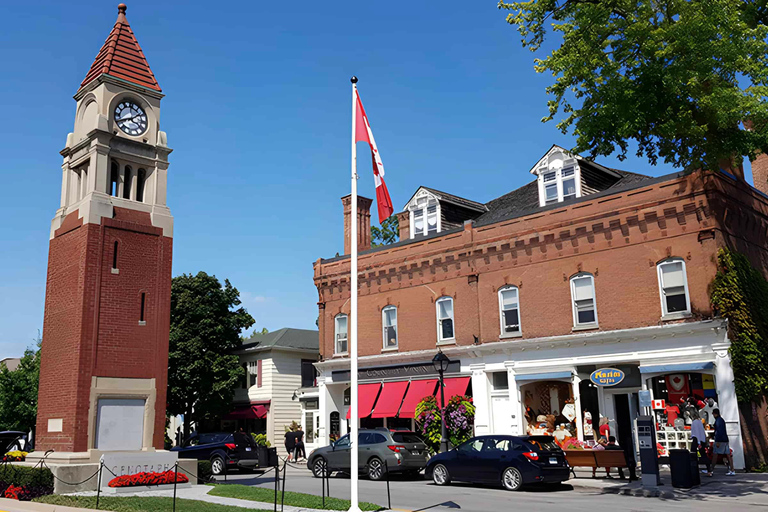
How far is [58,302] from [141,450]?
525 cm

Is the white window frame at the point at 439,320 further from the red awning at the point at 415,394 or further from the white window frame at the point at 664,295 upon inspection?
the white window frame at the point at 664,295

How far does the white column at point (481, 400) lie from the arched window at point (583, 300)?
4704mm

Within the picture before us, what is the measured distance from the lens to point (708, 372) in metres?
23.4

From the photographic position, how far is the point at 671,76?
1697cm

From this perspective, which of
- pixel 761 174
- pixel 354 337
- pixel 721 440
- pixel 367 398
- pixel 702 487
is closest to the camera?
pixel 354 337

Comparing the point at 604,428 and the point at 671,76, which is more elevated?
the point at 671,76

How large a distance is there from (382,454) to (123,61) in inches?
614

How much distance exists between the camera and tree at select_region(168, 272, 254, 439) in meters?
41.1

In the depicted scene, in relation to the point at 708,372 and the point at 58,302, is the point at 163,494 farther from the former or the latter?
the point at 708,372

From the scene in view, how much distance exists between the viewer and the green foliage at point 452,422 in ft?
92.6

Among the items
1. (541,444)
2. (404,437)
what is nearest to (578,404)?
(404,437)

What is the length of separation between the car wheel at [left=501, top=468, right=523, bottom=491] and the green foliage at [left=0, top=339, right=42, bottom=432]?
131 feet

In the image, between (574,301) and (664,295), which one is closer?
(664,295)

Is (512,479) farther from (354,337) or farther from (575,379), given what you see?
(575,379)
